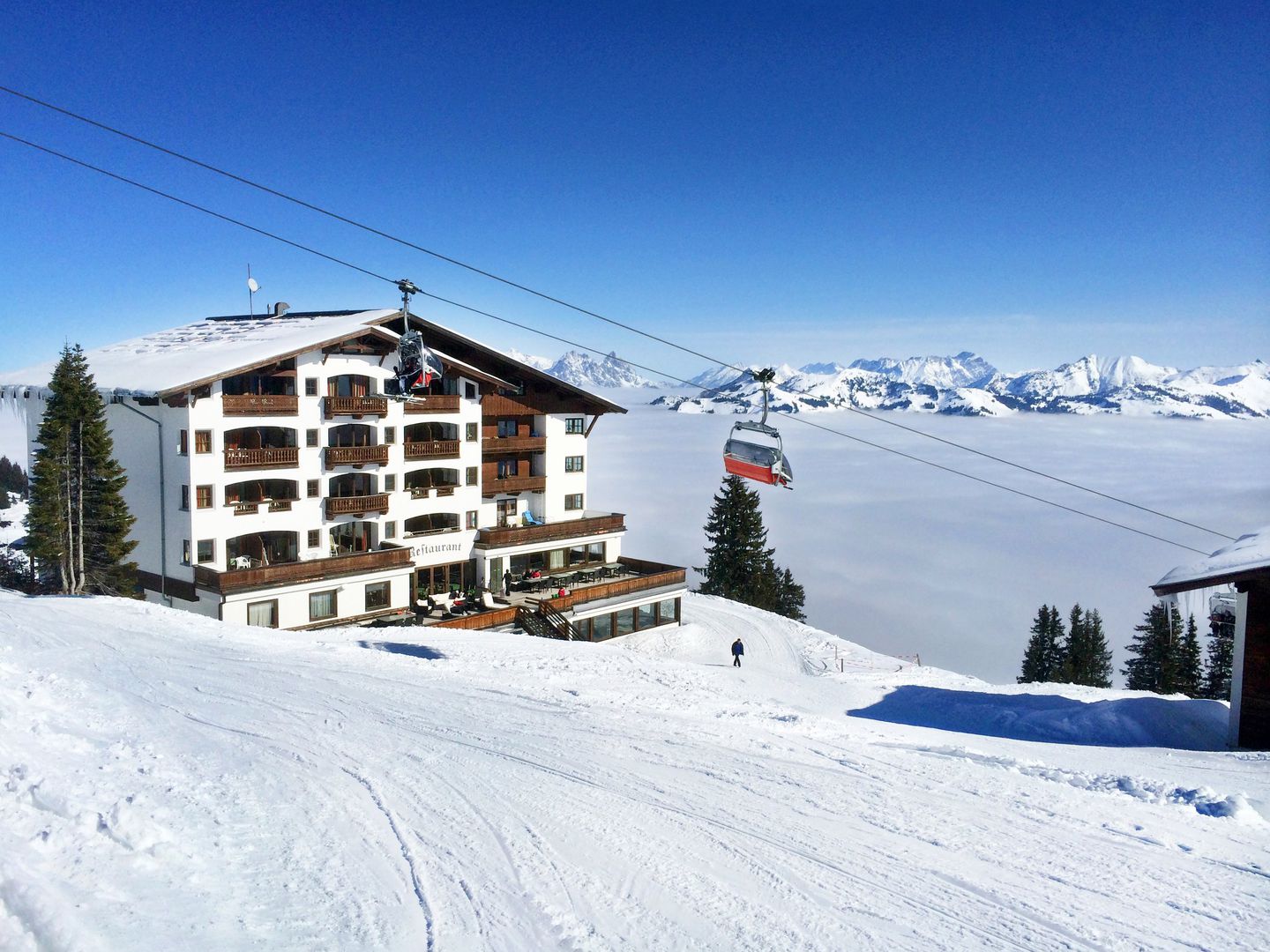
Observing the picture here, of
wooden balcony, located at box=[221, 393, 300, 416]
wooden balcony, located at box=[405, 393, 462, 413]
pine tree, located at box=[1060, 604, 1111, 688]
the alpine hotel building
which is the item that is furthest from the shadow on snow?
pine tree, located at box=[1060, 604, 1111, 688]

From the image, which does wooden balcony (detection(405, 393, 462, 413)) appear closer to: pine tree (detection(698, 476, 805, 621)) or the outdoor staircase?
the outdoor staircase

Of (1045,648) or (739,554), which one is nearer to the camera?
(739,554)

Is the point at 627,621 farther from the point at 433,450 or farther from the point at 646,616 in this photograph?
the point at 433,450

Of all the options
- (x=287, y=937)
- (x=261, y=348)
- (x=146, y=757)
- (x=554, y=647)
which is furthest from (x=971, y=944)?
(x=261, y=348)

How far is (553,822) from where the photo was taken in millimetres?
8453

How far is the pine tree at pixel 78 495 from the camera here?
1071 inches

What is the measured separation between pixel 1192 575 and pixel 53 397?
34318 mm

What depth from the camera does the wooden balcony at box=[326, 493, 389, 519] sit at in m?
30.1

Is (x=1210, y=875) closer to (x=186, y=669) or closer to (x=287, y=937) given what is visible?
(x=287, y=937)

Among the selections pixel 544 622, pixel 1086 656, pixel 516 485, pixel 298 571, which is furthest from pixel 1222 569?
pixel 1086 656

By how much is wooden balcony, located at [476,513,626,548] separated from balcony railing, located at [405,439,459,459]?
12.8 feet

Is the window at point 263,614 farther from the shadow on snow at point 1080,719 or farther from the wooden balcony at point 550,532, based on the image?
the shadow on snow at point 1080,719

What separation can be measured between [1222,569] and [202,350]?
3323cm

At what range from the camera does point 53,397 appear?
2744cm
